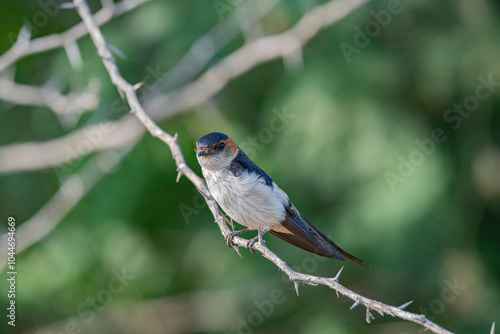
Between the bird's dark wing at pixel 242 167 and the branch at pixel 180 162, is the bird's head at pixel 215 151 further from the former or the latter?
the branch at pixel 180 162

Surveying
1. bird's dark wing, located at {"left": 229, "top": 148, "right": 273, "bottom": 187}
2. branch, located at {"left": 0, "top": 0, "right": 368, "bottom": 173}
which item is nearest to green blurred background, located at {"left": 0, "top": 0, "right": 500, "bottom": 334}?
branch, located at {"left": 0, "top": 0, "right": 368, "bottom": 173}

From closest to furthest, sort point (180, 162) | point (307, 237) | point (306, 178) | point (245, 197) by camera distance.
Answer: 1. point (180, 162)
2. point (307, 237)
3. point (245, 197)
4. point (306, 178)

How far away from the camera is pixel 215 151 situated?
11.1ft

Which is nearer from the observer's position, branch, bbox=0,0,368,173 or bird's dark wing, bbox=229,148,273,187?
bird's dark wing, bbox=229,148,273,187

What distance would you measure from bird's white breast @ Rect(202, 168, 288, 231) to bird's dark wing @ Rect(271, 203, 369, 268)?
66mm

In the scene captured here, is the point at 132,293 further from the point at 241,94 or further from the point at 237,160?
the point at 237,160

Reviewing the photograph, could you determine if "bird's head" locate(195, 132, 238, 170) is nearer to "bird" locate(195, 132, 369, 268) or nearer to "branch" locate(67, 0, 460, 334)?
"bird" locate(195, 132, 369, 268)

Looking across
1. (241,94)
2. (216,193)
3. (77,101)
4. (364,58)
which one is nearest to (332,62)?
(364,58)

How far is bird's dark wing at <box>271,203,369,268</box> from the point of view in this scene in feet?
10.4

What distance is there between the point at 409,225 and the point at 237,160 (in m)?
3.53

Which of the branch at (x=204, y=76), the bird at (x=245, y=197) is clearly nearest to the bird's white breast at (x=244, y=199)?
the bird at (x=245, y=197)

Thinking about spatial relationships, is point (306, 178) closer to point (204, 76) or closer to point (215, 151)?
point (204, 76)

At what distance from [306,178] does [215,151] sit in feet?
12.7

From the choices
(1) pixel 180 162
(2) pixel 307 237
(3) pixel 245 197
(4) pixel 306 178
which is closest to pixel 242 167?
(3) pixel 245 197
